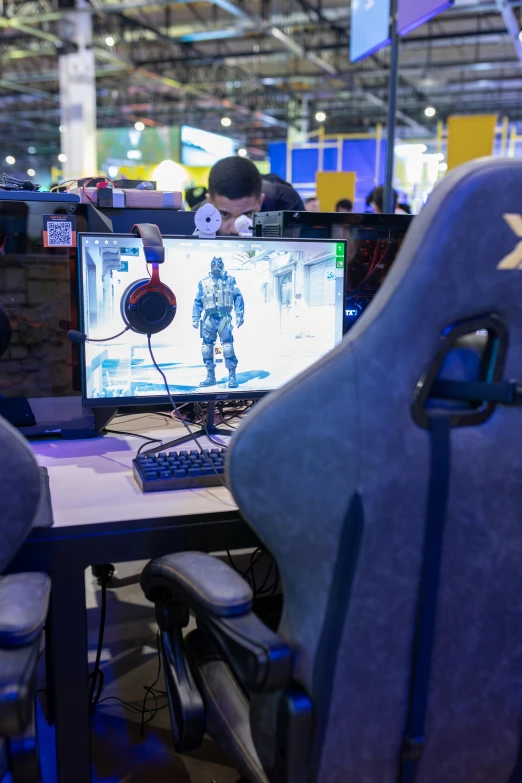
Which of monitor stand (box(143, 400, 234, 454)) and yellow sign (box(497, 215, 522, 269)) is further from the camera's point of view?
monitor stand (box(143, 400, 234, 454))

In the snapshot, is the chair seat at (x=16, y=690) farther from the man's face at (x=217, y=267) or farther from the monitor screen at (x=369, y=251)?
the monitor screen at (x=369, y=251)

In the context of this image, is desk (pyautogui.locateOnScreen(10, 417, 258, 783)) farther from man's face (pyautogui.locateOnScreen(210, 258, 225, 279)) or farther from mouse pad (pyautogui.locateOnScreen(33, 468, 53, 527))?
man's face (pyautogui.locateOnScreen(210, 258, 225, 279))

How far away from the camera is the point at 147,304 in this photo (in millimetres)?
1428

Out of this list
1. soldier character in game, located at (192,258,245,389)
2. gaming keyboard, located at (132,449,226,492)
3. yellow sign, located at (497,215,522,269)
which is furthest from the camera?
soldier character in game, located at (192,258,245,389)

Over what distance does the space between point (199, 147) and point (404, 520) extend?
9.74 metres

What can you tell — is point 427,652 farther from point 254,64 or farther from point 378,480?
point 254,64

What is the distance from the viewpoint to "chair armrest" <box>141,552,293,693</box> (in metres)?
0.83

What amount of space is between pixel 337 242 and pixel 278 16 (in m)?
8.63

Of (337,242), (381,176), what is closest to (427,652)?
(337,242)

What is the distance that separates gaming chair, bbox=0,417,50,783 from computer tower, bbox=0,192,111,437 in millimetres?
762

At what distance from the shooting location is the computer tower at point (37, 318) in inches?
63.1

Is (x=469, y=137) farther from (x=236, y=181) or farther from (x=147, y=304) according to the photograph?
(x=147, y=304)

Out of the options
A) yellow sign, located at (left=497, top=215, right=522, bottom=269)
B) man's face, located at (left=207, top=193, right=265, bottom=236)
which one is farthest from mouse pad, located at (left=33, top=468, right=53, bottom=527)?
man's face, located at (left=207, top=193, right=265, bottom=236)

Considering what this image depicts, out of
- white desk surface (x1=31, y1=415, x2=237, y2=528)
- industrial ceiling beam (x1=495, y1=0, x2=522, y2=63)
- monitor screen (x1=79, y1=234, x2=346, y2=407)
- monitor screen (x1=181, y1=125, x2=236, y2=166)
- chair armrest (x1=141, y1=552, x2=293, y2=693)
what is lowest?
chair armrest (x1=141, y1=552, x2=293, y2=693)
